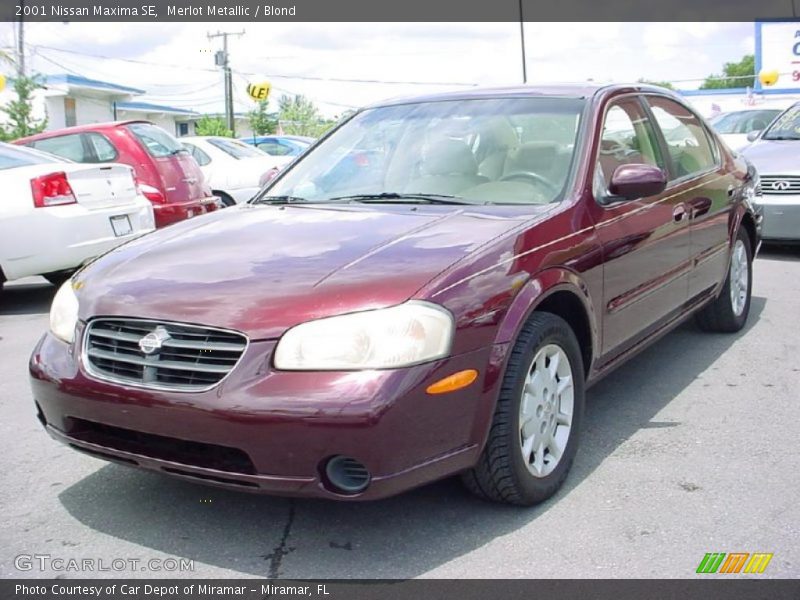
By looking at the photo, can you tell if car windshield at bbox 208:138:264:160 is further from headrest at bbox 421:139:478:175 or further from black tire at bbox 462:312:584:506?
black tire at bbox 462:312:584:506

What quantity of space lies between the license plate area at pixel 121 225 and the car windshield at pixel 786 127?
22.2 ft

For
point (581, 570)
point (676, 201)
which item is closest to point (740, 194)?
point (676, 201)

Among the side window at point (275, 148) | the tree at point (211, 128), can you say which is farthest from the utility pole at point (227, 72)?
the side window at point (275, 148)

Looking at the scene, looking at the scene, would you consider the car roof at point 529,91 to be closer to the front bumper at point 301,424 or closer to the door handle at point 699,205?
the door handle at point 699,205

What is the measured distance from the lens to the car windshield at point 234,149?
12.6 metres

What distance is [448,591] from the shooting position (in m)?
2.84

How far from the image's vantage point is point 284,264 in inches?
128

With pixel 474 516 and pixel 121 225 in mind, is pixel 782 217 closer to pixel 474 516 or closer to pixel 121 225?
pixel 121 225

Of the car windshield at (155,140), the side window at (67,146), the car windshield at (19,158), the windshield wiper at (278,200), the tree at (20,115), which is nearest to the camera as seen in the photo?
the windshield wiper at (278,200)

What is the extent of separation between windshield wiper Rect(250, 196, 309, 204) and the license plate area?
334 cm

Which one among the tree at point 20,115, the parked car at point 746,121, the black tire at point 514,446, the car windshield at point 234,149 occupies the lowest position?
the black tire at point 514,446

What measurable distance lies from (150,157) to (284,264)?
6.29 m

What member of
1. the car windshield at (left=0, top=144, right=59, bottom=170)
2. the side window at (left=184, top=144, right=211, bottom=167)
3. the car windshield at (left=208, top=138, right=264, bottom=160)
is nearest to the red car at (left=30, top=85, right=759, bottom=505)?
the car windshield at (left=0, top=144, right=59, bottom=170)

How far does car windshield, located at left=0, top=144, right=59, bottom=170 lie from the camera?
7.27m
